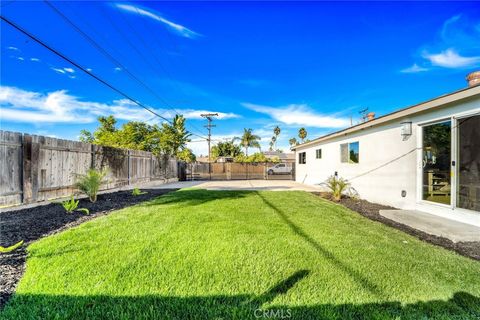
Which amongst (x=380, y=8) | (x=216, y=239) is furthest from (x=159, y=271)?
(x=380, y=8)

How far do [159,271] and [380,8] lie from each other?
31.6 feet

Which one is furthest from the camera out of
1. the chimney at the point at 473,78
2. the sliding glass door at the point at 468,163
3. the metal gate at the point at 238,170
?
the metal gate at the point at 238,170

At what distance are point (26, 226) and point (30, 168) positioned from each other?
2.46 m

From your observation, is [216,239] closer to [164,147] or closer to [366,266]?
[366,266]

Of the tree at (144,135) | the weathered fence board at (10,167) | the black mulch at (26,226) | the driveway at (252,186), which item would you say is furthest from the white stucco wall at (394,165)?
the tree at (144,135)

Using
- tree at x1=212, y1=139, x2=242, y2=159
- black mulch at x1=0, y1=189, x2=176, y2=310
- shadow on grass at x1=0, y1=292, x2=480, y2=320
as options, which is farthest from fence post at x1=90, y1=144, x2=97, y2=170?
tree at x1=212, y1=139, x2=242, y2=159

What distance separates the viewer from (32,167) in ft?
20.1

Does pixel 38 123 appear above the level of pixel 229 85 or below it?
below

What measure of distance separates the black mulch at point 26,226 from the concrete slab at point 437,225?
5.86m

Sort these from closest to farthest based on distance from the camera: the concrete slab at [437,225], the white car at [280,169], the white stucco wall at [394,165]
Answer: the concrete slab at [437,225] < the white stucco wall at [394,165] < the white car at [280,169]

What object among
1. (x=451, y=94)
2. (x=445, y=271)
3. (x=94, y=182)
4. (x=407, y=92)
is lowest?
(x=445, y=271)

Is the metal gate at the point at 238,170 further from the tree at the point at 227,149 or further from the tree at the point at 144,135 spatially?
the tree at the point at 227,149

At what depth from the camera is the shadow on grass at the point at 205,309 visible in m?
1.93

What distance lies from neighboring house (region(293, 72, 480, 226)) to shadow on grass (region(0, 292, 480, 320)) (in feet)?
12.1
